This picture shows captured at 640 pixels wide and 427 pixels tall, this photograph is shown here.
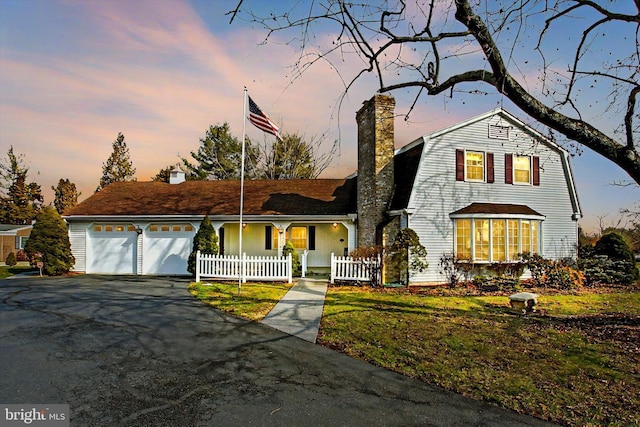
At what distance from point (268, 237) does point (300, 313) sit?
9.71 metres

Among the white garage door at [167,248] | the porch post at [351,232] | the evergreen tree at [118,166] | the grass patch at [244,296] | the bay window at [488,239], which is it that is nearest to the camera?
the grass patch at [244,296]

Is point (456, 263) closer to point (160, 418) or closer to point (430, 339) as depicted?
point (430, 339)

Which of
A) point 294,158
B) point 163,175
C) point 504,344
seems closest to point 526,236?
point 504,344

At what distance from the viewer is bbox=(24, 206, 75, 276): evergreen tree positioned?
50.0 feet

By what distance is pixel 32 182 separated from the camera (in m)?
41.7

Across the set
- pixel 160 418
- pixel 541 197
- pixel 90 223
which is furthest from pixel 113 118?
pixel 541 197

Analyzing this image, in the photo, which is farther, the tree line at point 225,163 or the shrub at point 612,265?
the tree line at point 225,163

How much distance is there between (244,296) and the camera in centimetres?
1073

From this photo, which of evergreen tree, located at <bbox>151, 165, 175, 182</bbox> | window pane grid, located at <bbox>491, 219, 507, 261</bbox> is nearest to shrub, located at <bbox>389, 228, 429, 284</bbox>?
window pane grid, located at <bbox>491, 219, 507, 261</bbox>

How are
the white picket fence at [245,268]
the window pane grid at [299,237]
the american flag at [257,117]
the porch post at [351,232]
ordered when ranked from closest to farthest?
1. the american flag at [257,117]
2. the white picket fence at [245,268]
3. the porch post at [351,232]
4. the window pane grid at [299,237]

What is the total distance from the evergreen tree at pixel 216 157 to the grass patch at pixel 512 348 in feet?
94.8

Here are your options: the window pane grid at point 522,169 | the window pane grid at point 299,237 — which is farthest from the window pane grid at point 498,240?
the window pane grid at point 299,237

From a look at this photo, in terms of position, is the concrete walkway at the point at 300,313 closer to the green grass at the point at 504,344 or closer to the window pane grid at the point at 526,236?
the green grass at the point at 504,344

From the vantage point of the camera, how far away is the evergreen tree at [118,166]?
142 ft
